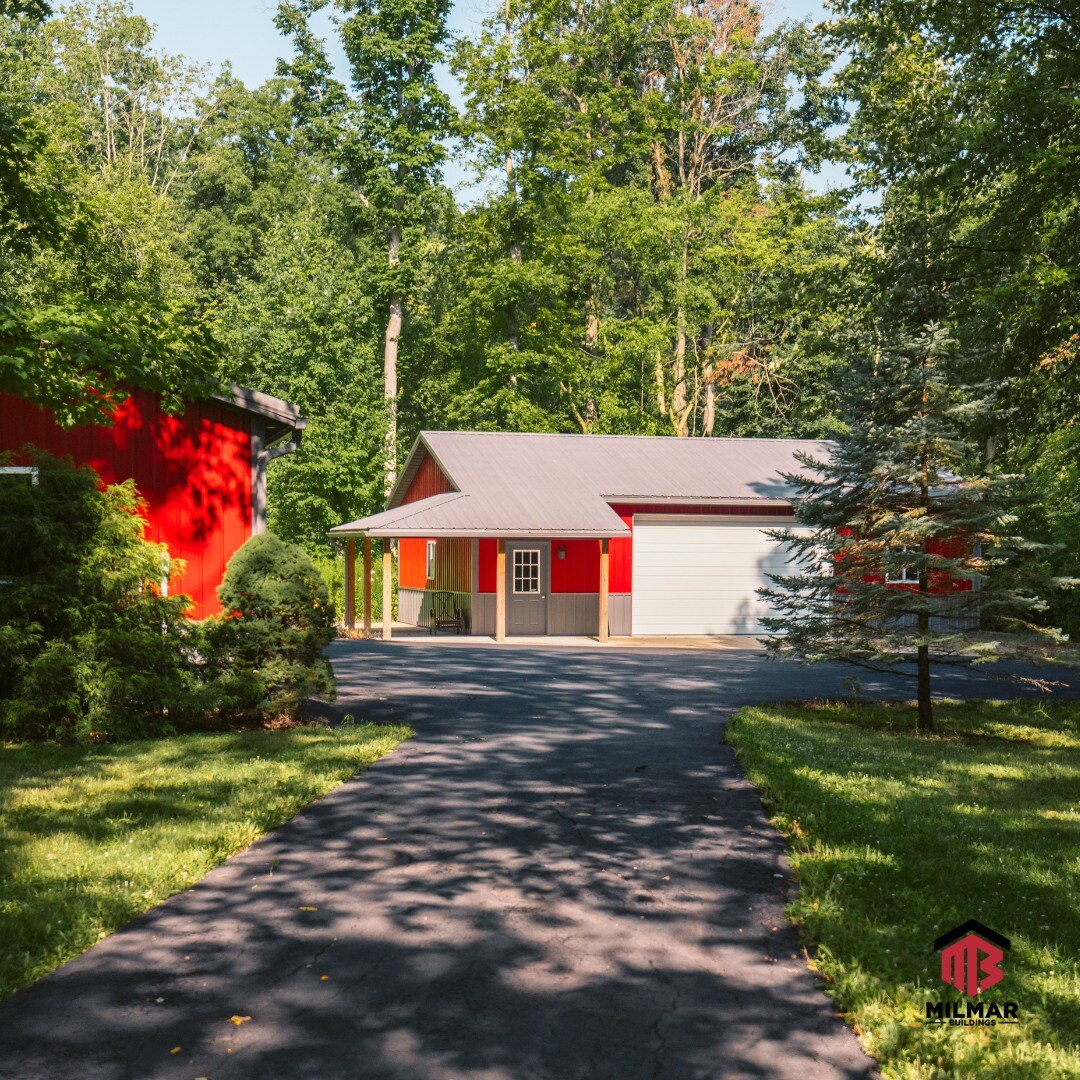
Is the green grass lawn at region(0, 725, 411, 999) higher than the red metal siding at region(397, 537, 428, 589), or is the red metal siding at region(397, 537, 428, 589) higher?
the red metal siding at region(397, 537, 428, 589)

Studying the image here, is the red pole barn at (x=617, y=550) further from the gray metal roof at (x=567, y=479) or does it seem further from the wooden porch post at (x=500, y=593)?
the wooden porch post at (x=500, y=593)

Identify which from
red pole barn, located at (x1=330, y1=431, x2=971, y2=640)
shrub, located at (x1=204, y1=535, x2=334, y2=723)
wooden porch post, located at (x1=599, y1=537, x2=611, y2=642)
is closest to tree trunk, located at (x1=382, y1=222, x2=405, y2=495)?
red pole barn, located at (x1=330, y1=431, x2=971, y2=640)

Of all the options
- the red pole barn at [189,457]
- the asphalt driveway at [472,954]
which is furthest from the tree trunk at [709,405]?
the asphalt driveway at [472,954]

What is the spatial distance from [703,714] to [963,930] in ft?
29.0

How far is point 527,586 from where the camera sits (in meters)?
30.1

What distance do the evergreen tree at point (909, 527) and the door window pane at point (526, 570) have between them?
1492 centimetres

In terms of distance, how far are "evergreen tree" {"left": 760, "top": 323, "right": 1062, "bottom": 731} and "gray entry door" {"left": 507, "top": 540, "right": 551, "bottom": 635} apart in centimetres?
1489

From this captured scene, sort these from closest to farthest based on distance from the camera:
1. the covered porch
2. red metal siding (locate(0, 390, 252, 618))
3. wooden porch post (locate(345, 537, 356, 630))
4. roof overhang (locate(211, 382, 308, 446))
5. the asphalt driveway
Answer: the asphalt driveway, red metal siding (locate(0, 390, 252, 618)), roof overhang (locate(211, 382, 308, 446)), the covered porch, wooden porch post (locate(345, 537, 356, 630))

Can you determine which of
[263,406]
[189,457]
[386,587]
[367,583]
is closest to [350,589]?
[367,583]

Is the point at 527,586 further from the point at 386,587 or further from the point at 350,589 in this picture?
the point at 350,589

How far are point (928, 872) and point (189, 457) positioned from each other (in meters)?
12.2

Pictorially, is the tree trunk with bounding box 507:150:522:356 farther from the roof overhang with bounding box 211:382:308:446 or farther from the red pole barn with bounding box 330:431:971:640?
the roof overhang with bounding box 211:382:308:446

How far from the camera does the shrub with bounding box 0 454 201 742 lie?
11.9m

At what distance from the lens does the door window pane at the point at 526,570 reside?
29953 millimetres
